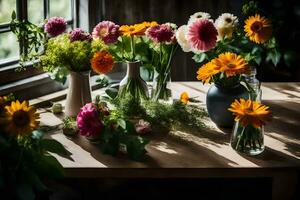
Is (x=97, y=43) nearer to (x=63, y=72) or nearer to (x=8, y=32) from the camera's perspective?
(x=63, y=72)

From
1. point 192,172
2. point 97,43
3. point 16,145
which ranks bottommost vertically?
point 192,172

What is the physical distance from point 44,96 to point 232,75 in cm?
91

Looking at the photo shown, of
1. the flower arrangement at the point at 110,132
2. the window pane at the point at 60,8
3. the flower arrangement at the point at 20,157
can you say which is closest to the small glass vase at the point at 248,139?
the flower arrangement at the point at 110,132

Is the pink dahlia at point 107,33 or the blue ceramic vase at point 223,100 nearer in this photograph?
the blue ceramic vase at point 223,100

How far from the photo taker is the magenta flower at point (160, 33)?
2311mm

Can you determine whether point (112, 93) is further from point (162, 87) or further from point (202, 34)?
point (202, 34)

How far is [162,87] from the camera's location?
95.5 inches

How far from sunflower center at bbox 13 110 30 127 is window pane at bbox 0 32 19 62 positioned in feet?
3.47

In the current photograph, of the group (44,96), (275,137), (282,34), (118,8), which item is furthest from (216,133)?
(282,34)

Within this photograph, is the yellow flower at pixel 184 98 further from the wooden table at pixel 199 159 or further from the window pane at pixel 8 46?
the window pane at pixel 8 46

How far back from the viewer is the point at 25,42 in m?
2.55

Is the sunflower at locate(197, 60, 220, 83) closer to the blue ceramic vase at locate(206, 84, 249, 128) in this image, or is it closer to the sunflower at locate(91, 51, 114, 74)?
the blue ceramic vase at locate(206, 84, 249, 128)

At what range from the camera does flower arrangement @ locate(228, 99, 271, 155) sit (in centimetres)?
191

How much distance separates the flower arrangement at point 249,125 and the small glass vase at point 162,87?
0.46 metres
